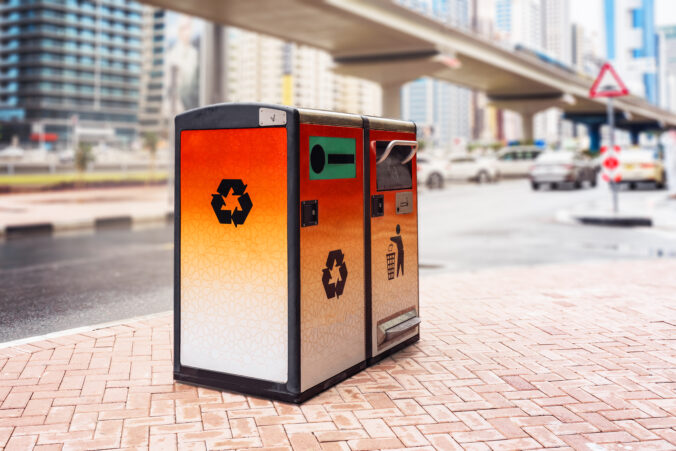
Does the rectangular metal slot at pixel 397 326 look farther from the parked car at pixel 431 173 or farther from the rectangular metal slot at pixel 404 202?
the parked car at pixel 431 173

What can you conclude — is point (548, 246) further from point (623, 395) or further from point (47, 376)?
point (47, 376)

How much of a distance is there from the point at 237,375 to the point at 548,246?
841 centimetres

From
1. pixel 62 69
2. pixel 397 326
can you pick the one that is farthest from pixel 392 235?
pixel 62 69

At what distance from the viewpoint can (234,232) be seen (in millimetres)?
4078

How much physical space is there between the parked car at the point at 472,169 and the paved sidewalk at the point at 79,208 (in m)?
15.0

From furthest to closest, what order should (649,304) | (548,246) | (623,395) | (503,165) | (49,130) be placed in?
(49,130) < (503,165) < (548,246) < (649,304) < (623,395)

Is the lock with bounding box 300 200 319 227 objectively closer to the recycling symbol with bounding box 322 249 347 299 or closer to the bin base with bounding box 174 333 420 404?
the recycling symbol with bounding box 322 249 347 299

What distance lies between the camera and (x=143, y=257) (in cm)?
1016

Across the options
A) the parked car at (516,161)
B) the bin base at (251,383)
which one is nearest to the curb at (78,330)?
the bin base at (251,383)

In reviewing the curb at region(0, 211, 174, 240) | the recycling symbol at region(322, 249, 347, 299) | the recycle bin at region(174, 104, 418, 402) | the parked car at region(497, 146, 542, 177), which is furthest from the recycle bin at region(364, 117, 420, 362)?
the parked car at region(497, 146, 542, 177)

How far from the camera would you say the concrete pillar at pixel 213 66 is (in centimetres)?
2520

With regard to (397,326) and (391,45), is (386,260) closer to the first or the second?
(397,326)

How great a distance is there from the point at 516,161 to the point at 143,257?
34.6 m

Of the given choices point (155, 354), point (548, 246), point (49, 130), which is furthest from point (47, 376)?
point (49, 130)
